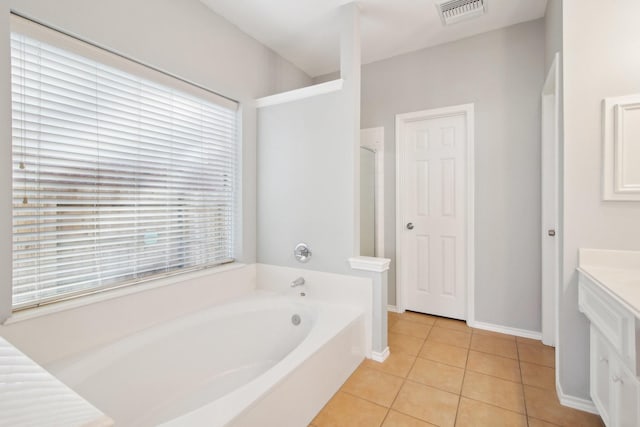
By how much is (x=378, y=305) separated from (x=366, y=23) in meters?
2.24

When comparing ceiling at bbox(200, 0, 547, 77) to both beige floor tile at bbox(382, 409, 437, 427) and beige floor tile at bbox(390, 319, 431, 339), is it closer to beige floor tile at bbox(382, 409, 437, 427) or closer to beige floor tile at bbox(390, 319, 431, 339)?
beige floor tile at bbox(390, 319, 431, 339)

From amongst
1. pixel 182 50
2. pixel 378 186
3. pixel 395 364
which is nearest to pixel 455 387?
pixel 395 364

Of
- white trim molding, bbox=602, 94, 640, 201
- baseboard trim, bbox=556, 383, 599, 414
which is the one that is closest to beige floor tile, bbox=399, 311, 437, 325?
baseboard trim, bbox=556, 383, 599, 414

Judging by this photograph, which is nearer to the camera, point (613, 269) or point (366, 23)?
point (613, 269)

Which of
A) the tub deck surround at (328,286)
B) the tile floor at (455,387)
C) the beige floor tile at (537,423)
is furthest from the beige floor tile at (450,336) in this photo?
the beige floor tile at (537,423)

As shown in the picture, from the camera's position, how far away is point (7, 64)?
1327mm

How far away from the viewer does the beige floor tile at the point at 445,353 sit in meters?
2.11

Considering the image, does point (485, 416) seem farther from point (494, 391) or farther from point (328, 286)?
point (328, 286)

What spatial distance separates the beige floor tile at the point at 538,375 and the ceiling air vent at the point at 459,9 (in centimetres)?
258

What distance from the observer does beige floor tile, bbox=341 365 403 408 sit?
1.72 meters

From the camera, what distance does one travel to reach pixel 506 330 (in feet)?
8.33

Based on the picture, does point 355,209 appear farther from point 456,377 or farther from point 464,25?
point 464,25

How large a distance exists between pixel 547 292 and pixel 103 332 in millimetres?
2989

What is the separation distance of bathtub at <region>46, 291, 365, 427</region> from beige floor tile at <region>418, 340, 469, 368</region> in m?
0.52
